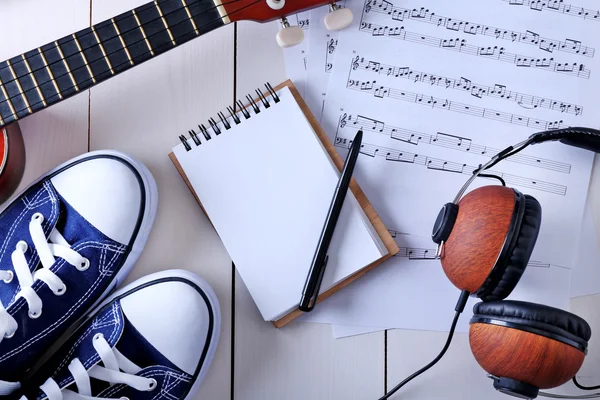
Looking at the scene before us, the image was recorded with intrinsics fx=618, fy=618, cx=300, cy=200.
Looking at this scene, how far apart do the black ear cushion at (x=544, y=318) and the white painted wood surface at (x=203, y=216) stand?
176 millimetres

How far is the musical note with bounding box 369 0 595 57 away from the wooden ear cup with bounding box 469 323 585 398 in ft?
1.21

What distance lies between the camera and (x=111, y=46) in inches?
26.2

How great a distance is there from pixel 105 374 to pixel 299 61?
438 mm

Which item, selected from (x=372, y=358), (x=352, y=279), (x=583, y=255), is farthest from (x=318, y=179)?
(x=583, y=255)

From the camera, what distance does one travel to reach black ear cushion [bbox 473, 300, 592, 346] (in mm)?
551

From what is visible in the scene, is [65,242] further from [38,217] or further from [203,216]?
[203,216]

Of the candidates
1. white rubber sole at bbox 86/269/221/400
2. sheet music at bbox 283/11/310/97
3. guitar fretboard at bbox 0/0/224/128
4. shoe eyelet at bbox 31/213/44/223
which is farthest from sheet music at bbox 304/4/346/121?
shoe eyelet at bbox 31/213/44/223

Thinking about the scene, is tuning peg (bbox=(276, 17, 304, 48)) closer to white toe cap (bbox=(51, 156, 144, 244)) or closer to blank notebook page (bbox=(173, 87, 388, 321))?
blank notebook page (bbox=(173, 87, 388, 321))

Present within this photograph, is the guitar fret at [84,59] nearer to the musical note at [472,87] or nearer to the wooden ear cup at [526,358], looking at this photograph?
the musical note at [472,87]

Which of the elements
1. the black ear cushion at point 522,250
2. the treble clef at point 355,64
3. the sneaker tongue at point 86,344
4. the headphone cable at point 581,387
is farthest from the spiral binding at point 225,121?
the headphone cable at point 581,387

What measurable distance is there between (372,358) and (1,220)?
48cm

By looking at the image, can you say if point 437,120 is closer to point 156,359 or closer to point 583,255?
point 583,255

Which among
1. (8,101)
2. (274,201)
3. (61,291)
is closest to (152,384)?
(61,291)

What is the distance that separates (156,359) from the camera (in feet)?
2.38
